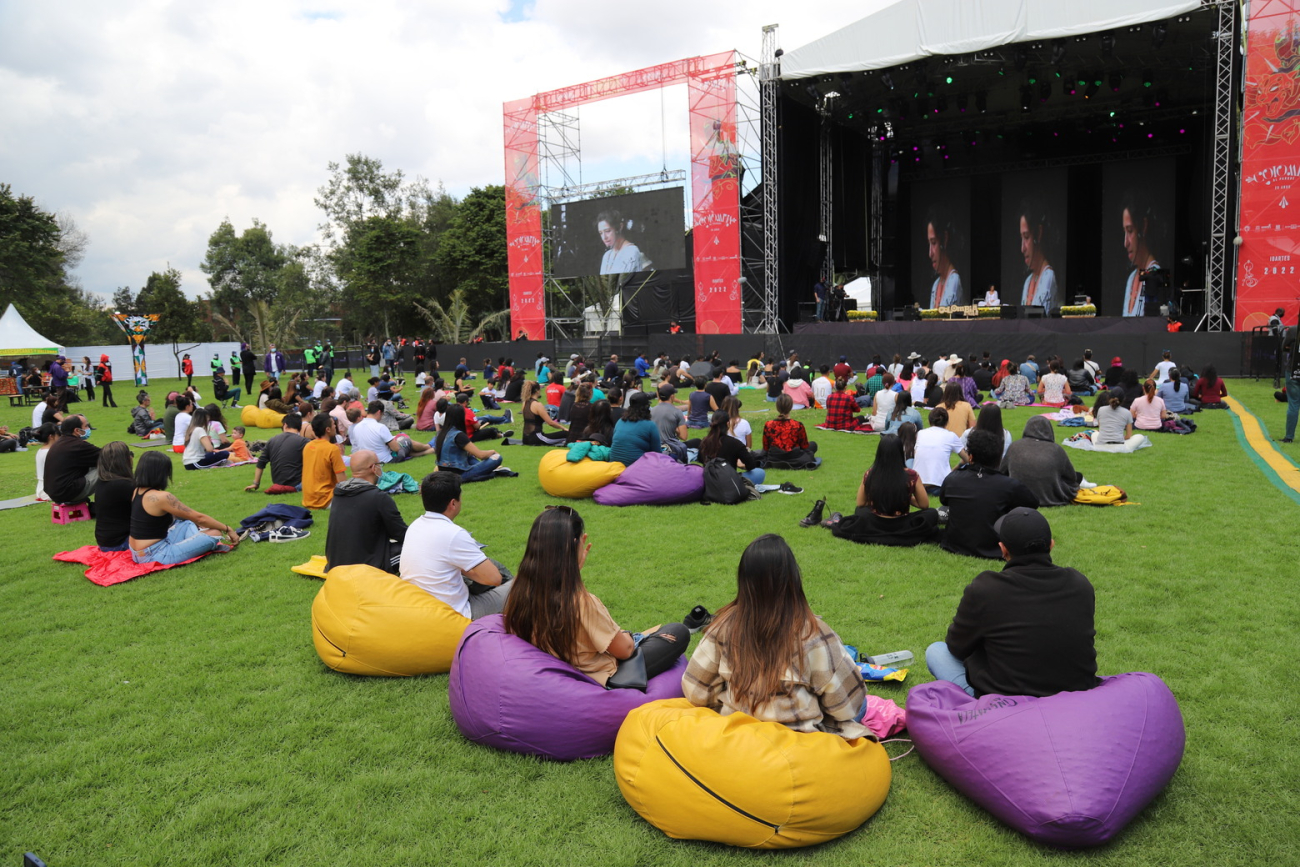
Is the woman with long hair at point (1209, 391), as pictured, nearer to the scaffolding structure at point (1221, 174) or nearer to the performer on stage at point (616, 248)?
the scaffolding structure at point (1221, 174)

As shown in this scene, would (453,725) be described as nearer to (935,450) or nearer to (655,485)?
(655,485)

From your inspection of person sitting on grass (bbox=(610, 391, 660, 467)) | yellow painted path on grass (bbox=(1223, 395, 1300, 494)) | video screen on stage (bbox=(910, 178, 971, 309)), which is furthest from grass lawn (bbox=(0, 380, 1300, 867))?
video screen on stage (bbox=(910, 178, 971, 309))

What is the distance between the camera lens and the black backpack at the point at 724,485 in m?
8.55

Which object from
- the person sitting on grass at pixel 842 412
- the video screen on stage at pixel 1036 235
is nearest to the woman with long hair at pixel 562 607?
the person sitting on grass at pixel 842 412

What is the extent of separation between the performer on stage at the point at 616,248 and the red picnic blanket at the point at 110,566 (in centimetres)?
2286

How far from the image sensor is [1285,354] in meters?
17.3

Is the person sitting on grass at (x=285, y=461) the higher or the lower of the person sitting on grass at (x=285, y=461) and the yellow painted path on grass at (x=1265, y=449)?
the higher

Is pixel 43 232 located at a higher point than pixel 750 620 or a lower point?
higher

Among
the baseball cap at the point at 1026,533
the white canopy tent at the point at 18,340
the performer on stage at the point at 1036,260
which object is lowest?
the baseball cap at the point at 1026,533

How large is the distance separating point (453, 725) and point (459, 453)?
6460 millimetres

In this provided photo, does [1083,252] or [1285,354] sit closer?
[1285,354]

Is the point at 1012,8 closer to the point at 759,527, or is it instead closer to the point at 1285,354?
the point at 1285,354

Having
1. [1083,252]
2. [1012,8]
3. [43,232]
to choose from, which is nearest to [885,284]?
[1083,252]

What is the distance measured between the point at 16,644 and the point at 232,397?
58.4 feet
